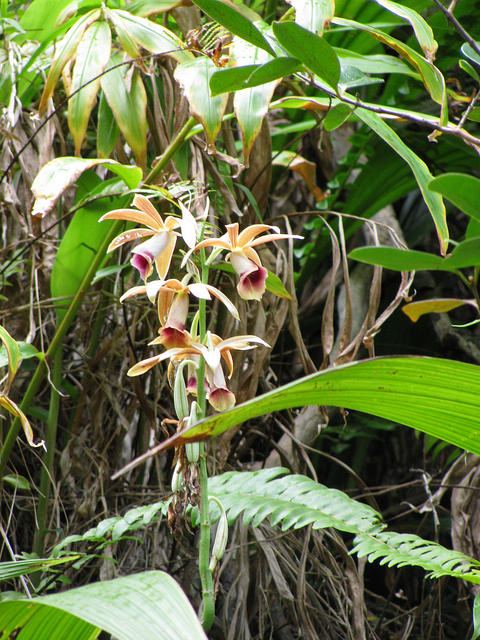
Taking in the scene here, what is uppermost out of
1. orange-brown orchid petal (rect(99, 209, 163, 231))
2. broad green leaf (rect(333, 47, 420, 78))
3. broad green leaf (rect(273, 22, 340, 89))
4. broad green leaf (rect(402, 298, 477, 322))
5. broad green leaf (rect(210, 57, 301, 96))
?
broad green leaf (rect(273, 22, 340, 89))

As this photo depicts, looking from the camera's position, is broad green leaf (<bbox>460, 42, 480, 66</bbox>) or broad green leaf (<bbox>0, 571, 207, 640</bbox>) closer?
broad green leaf (<bbox>0, 571, 207, 640</bbox>)

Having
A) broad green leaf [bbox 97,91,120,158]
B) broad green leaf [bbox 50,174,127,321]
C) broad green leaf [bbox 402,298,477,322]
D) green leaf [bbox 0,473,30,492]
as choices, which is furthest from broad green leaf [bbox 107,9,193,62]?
green leaf [bbox 0,473,30,492]

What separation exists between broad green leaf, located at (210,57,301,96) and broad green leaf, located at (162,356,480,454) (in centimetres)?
35

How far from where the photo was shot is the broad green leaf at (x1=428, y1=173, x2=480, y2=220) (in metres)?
0.41

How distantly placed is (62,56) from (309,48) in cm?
60

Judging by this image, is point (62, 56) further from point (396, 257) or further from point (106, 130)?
point (396, 257)

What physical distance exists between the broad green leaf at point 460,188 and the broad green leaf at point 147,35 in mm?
712

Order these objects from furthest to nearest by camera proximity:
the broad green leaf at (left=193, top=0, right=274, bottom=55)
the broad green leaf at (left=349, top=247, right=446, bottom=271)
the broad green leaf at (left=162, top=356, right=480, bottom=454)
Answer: the broad green leaf at (left=193, top=0, right=274, bottom=55)
the broad green leaf at (left=349, top=247, right=446, bottom=271)
the broad green leaf at (left=162, top=356, right=480, bottom=454)

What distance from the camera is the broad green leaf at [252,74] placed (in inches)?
23.3

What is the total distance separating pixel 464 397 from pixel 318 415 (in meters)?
0.94

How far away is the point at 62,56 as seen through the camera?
39.4 inches

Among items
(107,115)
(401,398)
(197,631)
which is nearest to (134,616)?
(197,631)

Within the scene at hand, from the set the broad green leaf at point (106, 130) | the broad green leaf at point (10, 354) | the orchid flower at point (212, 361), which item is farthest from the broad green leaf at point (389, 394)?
the broad green leaf at point (106, 130)

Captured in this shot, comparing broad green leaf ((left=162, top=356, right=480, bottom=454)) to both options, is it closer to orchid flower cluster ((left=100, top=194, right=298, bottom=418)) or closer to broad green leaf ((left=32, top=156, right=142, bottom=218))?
orchid flower cluster ((left=100, top=194, right=298, bottom=418))
